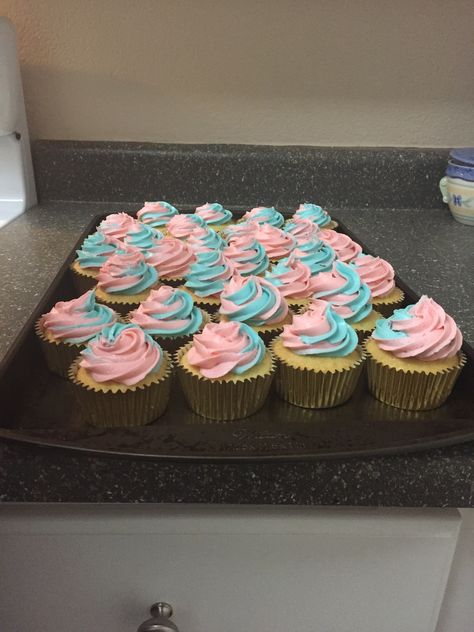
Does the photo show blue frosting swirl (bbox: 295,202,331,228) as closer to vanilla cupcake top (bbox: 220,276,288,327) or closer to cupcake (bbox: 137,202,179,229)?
cupcake (bbox: 137,202,179,229)

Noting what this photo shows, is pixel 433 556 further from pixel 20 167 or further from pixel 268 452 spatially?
pixel 20 167

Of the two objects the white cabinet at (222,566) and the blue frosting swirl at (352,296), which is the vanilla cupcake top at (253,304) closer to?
the blue frosting swirl at (352,296)

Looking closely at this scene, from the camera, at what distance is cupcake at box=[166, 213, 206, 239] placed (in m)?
1.43

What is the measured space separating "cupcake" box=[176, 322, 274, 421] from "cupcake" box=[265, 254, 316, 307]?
0.86 ft

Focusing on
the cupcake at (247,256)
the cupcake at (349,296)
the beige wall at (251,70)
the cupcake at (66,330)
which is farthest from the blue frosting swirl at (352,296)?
the beige wall at (251,70)

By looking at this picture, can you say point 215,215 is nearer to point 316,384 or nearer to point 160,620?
point 316,384

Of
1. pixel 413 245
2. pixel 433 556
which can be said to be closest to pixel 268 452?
pixel 433 556

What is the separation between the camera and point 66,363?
94cm

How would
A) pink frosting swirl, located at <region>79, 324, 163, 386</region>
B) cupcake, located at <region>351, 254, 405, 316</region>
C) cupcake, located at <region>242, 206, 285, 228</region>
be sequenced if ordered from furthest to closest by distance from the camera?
1. cupcake, located at <region>242, 206, 285, 228</region>
2. cupcake, located at <region>351, 254, 405, 316</region>
3. pink frosting swirl, located at <region>79, 324, 163, 386</region>

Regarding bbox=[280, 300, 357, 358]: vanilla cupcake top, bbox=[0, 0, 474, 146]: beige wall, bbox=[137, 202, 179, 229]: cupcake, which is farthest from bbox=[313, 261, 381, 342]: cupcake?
bbox=[0, 0, 474, 146]: beige wall

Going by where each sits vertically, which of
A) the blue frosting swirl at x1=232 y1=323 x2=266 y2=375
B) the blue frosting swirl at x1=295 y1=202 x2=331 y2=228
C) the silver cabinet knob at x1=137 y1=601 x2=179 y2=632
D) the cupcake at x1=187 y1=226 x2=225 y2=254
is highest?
the blue frosting swirl at x1=232 y1=323 x2=266 y2=375

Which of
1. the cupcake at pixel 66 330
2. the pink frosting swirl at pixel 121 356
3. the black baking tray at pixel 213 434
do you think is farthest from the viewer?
the cupcake at pixel 66 330

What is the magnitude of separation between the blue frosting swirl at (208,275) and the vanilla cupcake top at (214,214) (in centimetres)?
31

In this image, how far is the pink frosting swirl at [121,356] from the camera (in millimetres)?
827
